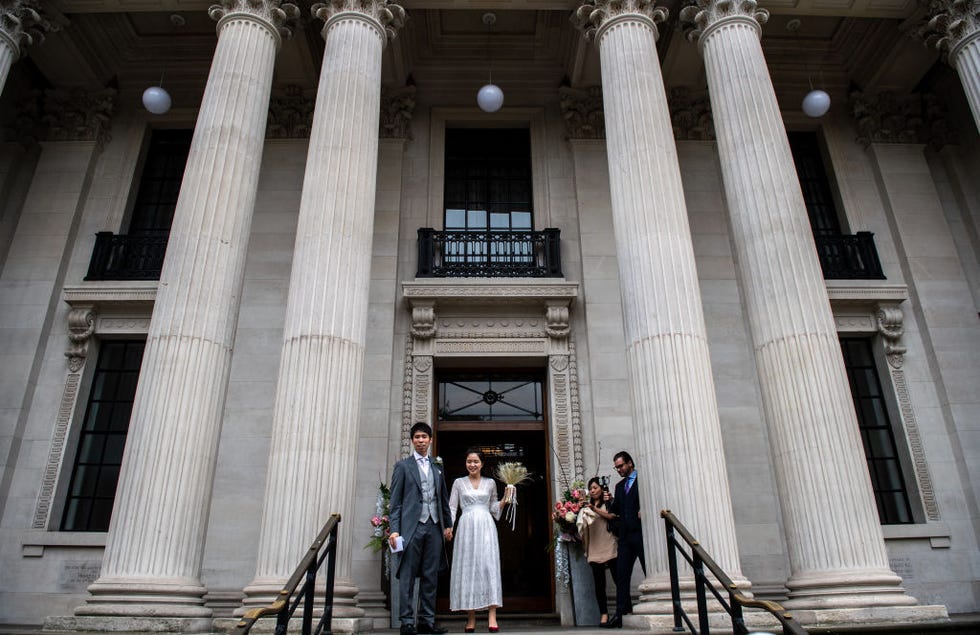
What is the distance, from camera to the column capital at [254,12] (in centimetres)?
1005

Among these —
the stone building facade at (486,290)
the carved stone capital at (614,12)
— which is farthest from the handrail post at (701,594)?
the carved stone capital at (614,12)

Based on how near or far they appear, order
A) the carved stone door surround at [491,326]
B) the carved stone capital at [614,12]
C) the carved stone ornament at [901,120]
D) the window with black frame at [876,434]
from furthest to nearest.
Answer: the carved stone ornament at [901,120]
the carved stone door surround at [491,326]
the window with black frame at [876,434]
the carved stone capital at [614,12]

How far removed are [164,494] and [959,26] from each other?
12.9 meters

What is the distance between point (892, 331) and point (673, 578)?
782 centimetres

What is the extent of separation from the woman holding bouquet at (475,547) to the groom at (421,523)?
0.50m

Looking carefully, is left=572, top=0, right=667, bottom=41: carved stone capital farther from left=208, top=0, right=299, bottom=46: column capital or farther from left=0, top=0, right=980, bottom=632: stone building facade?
left=208, top=0, right=299, bottom=46: column capital

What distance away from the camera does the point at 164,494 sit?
7391 mm

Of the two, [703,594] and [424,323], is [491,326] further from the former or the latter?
[703,594]

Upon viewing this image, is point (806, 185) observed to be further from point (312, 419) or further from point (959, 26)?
point (312, 419)

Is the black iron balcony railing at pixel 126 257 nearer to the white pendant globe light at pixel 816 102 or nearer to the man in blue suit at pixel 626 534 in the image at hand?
the man in blue suit at pixel 626 534

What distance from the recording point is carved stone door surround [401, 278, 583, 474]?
11.7 meters

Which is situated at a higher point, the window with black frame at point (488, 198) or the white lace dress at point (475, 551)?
the window with black frame at point (488, 198)

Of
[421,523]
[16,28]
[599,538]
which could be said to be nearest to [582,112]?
[599,538]

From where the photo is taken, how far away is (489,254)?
12656 mm
